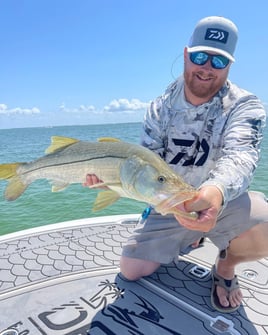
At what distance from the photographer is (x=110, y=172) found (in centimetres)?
213

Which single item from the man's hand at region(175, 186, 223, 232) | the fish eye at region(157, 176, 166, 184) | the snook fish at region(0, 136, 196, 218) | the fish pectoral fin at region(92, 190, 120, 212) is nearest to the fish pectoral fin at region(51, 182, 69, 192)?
the snook fish at region(0, 136, 196, 218)

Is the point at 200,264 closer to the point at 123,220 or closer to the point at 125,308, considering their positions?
the point at 125,308

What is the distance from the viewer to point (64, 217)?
9.34 meters

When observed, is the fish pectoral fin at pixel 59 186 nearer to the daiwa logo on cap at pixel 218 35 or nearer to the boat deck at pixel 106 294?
the boat deck at pixel 106 294

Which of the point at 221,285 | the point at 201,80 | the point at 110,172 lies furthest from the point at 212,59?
the point at 221,285

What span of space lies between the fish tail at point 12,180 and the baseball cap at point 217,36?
156 cm

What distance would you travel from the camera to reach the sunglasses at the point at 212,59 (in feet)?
8.00

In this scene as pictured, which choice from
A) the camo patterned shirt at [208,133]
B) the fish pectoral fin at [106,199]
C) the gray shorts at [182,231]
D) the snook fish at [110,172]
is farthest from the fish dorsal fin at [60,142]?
the gray shorts at [182,231]

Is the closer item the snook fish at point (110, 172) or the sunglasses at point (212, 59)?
the snook fish at point (110, 172)

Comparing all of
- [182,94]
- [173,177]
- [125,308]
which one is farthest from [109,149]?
[125,308]

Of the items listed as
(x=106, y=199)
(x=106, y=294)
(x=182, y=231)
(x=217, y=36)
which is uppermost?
(x=217, y=36)

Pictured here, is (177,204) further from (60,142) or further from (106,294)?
(106,294)

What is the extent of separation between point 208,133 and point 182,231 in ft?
2.55

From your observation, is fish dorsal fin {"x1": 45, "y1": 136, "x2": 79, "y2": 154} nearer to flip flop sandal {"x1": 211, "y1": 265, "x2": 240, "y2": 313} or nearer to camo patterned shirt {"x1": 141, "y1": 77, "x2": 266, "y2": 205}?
camo patterned shirt {"x1": 141, "y1": 77, "x2": 266, "y2": 205}
